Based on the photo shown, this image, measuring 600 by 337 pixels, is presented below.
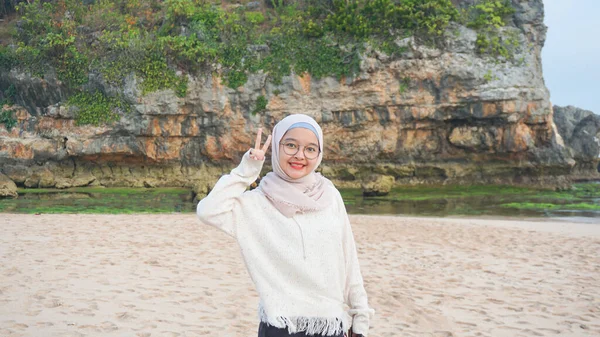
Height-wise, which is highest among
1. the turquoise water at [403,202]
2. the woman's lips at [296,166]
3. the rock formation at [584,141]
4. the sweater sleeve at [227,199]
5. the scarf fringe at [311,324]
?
the rock formation at [584,141]

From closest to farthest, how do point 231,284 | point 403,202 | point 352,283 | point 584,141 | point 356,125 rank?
1. point 352,283
2. point 231,284
3. point 403,202
4. point 356,125
5. point 584,141

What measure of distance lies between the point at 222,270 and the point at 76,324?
105 inches

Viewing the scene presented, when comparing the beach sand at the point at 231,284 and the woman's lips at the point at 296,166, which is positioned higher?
the woman's lips at the point at 296,166

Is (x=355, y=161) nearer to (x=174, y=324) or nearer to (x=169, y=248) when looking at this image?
(x=169, y=248)

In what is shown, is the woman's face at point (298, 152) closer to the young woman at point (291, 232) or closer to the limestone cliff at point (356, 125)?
the young woman at point (291, 232)

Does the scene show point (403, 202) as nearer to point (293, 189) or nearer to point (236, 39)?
point (236, 39)

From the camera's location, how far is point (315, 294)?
2.07 meters

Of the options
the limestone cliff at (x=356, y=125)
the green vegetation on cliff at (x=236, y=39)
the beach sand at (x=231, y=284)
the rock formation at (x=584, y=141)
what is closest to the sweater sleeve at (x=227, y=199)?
the beach sand at (x=231, y=284)

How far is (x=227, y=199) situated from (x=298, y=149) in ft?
1.22

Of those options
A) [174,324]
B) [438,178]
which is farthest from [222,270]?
[438,178]

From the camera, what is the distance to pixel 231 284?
19.7ft

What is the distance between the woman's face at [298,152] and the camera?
2078 mm

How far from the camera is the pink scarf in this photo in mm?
2039

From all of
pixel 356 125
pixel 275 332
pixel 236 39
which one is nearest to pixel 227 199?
pixel 275 332
